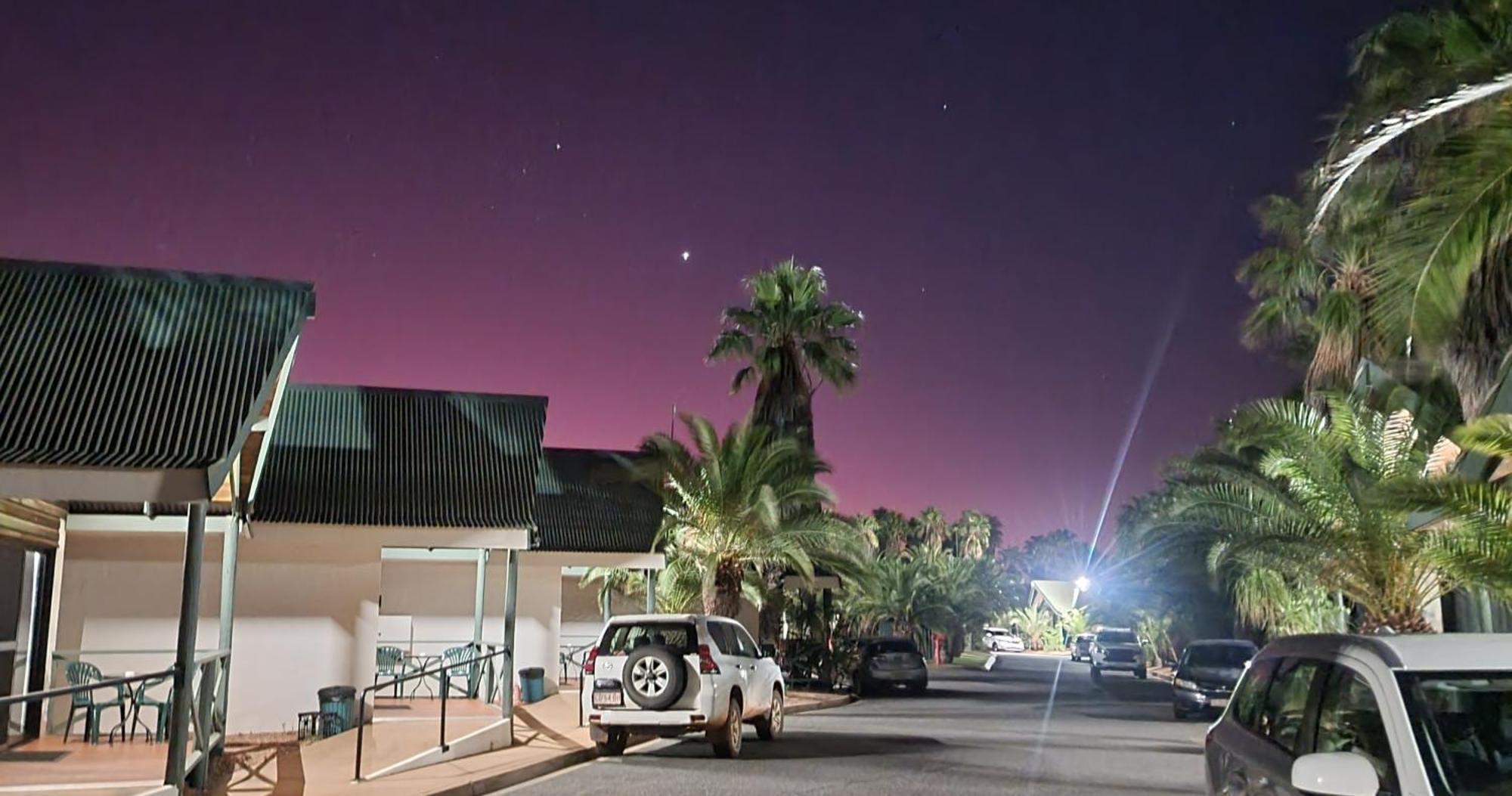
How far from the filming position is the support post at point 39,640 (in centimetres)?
1598

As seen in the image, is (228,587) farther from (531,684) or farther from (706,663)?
(531,684)

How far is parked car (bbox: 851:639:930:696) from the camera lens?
32469 millimetres

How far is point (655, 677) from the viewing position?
16.1 m

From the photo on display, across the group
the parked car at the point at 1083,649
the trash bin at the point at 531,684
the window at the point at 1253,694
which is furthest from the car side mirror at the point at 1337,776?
the parked car at the point at 1083,649

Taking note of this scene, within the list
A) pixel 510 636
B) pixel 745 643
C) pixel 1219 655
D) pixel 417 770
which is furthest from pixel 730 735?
pixel 1219 655

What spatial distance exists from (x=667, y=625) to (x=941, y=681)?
26784mm

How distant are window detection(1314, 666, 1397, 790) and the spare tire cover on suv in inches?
422

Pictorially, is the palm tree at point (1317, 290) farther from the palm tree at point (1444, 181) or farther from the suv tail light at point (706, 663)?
the suv tail light at point (706, 663)

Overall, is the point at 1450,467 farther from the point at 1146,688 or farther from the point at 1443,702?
the point at 1146,688

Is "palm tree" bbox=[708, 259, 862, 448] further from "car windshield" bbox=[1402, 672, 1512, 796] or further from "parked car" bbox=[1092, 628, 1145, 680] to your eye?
"car windshield" bbox=[1402, 672, 1512, 796]

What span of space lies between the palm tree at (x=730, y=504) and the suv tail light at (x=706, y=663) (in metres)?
10.7

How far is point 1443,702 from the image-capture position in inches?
218

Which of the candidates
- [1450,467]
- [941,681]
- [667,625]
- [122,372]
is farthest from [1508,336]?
[941,681]

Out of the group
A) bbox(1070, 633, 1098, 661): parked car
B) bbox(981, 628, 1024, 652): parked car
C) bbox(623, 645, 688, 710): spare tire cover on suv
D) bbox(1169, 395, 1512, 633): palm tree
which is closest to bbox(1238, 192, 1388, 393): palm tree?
bbox(1169, 395, 1512, 633): palm tree
